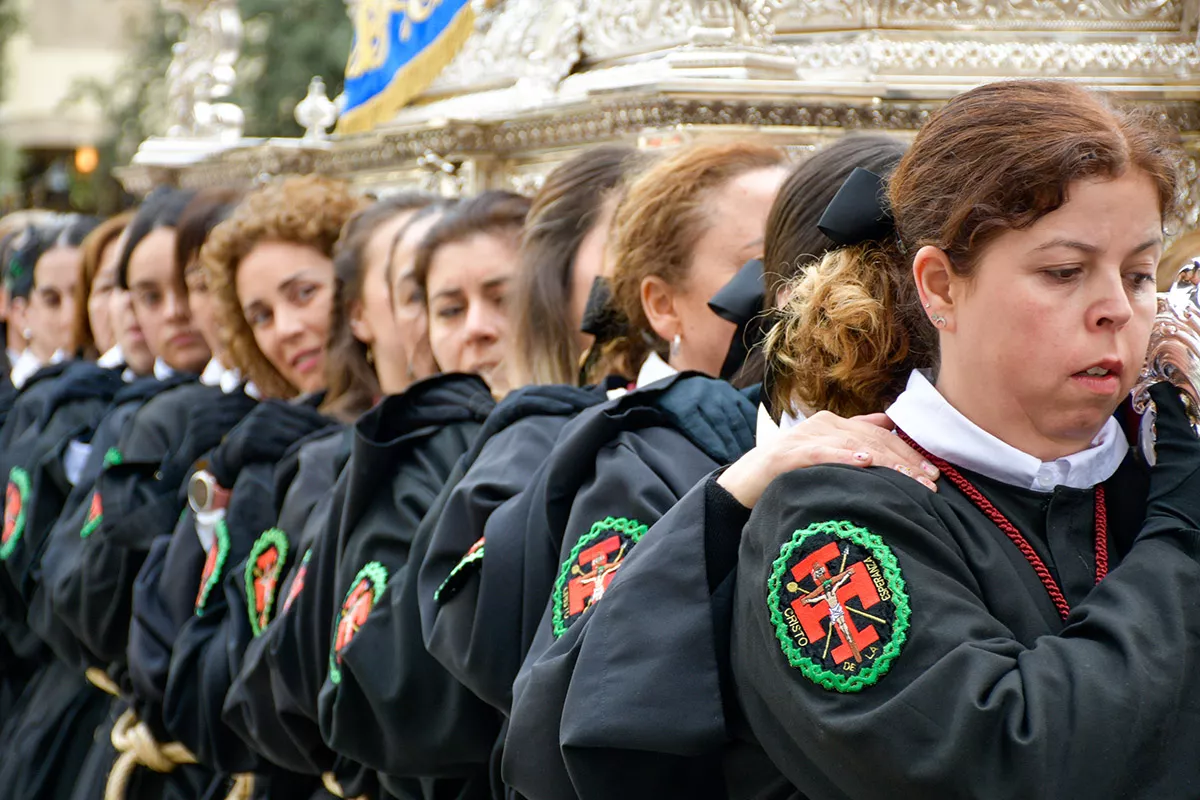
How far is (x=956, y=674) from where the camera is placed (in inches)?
62.3

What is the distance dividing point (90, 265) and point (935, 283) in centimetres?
466

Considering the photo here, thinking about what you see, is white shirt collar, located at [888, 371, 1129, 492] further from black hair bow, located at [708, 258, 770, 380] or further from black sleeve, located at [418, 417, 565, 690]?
black sleeve, located at [418, 417, 565, 690]

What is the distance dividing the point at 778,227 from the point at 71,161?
21114 millimetres

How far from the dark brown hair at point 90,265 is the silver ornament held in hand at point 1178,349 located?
14.5 ft

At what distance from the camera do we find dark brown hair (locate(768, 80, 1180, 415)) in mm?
1699

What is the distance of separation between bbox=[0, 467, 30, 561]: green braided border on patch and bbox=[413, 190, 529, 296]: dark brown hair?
2.08 m

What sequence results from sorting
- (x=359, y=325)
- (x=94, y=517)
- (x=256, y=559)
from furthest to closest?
→ (x=94, y=517)
(x=359, y=325)
(x=256, y=559)

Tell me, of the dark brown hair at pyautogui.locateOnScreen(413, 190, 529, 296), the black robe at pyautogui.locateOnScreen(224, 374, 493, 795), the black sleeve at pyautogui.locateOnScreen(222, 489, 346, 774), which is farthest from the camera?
the dark brown hair at pyautogui.locateOnScreen(413, 190, 529, 296)

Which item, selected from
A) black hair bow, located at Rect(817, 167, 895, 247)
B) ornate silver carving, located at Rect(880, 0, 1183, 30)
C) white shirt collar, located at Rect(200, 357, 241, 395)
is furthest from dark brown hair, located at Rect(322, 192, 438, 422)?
black hair bow, located at Rect(817, 167, 895, 247)

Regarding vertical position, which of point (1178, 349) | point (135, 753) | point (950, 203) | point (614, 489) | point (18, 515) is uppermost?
point (950, 203)

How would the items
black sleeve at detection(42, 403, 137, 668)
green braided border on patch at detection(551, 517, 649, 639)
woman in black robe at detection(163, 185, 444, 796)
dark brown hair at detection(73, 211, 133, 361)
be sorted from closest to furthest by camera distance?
green braided border on patch at detection(551, 517, 649, 639), woman in black robe at detection(163, 185, 444, 796), black sleeve at detection(42, 403, 137, 668), dark brown hair at detection(73, 211, 133, 361)

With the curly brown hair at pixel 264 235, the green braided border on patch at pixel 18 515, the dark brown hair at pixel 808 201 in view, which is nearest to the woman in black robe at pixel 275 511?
the curly brown hair at pixel 264 235

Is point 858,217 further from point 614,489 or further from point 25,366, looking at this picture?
point 25,366

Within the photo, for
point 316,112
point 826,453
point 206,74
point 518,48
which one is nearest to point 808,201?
point 826,453
